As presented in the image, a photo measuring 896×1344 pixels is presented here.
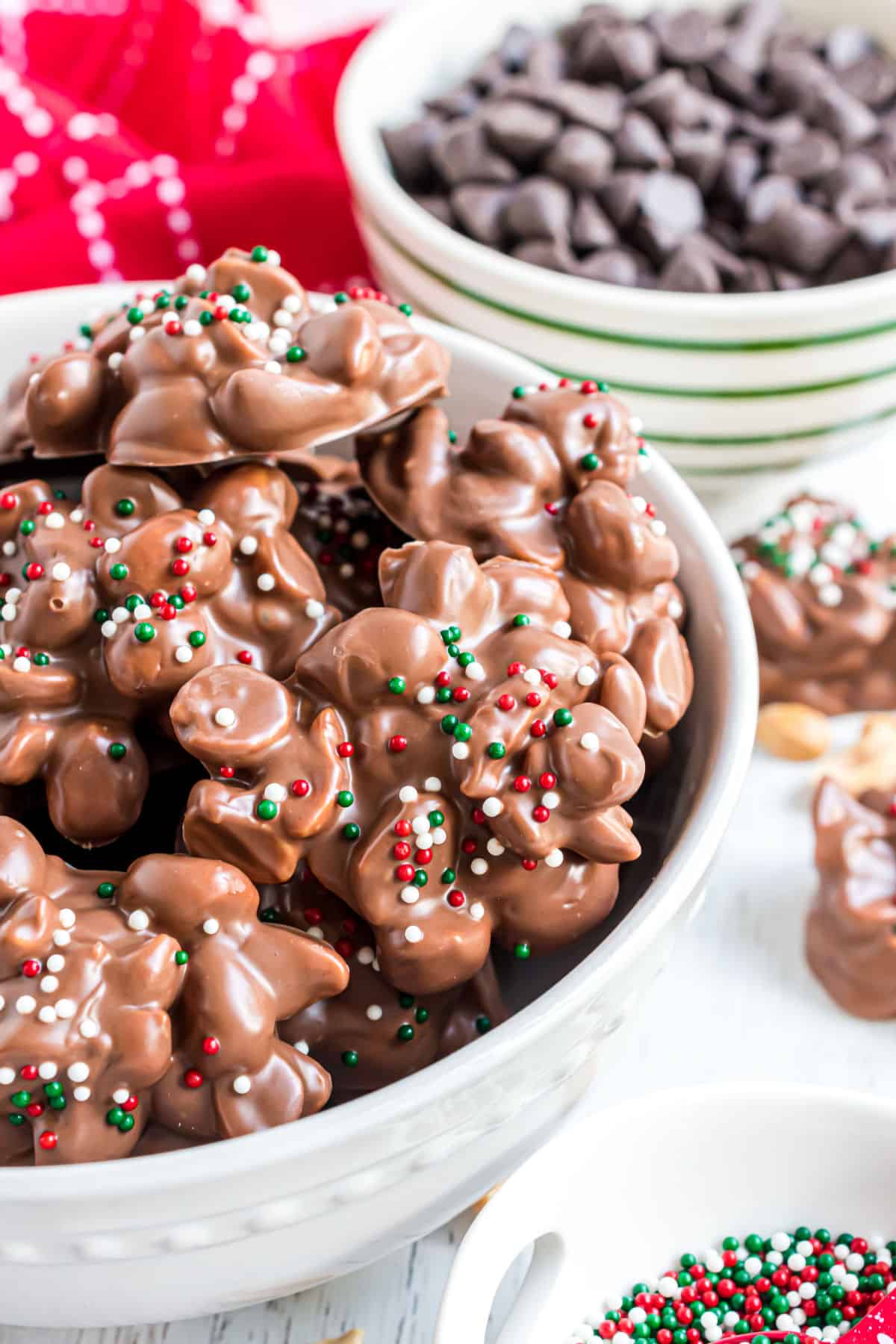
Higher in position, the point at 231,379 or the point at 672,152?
the point at 231,379

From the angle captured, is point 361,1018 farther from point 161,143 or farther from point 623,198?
point 161,143

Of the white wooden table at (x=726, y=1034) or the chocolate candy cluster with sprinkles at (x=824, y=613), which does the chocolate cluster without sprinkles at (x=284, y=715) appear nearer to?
the white wooden table at (x=726, y=1034)

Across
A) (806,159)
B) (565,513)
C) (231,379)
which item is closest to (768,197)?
(806,159)

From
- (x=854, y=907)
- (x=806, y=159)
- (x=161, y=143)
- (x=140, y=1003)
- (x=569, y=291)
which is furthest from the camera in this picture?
(x=161, y=143)

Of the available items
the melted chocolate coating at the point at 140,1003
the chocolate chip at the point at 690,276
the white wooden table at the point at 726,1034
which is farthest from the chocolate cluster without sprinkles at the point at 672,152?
the melted chocolate coating at the point at 140,1003

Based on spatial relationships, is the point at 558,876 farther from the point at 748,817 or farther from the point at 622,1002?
the point at 748,817

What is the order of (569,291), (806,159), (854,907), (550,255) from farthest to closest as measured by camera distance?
(806,159) → (550,255) → (569,291) → (854,907)

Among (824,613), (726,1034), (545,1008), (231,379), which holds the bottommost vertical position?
(726,1034)
